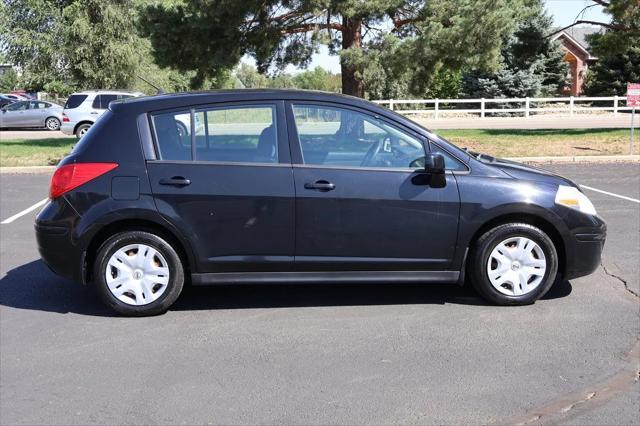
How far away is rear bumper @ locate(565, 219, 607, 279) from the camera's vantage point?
527 cm

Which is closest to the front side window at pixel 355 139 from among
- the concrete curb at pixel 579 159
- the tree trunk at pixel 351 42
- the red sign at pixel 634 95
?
the concrete curb at pixel 579 159

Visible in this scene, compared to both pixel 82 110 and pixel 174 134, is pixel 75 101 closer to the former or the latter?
pixel 82 110

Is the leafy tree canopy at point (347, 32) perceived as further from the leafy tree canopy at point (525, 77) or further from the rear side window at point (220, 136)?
the leafy tree canopy at point (525, 77)

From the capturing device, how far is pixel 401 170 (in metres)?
5.16

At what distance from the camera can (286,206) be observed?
506 centimetres

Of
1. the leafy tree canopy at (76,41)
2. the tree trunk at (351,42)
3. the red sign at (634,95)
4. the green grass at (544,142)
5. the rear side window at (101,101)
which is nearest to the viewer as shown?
the red sign at (634,95)

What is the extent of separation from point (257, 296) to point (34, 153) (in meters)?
13.1

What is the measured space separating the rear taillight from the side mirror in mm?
2358

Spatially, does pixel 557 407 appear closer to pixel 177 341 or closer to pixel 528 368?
pixel 528 368

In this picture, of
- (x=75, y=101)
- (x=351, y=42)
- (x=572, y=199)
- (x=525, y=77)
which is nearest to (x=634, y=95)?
(x=351, y=42)

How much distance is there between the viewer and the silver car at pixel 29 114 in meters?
29.4

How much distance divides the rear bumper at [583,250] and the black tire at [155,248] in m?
3.04

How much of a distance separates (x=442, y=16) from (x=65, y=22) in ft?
75.9

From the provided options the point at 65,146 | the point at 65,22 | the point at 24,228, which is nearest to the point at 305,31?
the point at 65,146
